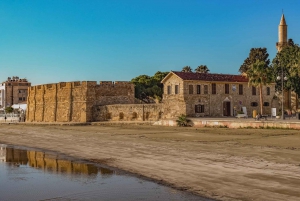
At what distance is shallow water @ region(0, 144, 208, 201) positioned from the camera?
28.7 ft

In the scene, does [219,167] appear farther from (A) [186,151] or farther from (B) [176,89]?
(B) [176,89]

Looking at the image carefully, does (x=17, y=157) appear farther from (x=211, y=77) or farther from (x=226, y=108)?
(x=226, y=108)

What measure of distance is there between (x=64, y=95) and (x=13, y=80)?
209 feet

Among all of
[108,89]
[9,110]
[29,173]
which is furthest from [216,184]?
[9,110]

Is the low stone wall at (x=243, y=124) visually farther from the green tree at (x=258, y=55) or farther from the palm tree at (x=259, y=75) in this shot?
the green tree at (x=258, y=55)

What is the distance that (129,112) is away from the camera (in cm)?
4069

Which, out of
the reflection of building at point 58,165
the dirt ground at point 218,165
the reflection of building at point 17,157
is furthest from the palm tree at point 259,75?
the reflection of building at point 58,165

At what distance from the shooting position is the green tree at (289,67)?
4425cm

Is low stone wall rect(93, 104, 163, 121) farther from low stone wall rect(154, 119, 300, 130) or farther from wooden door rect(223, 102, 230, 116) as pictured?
wooden door rect(223, 102, 230, 116)

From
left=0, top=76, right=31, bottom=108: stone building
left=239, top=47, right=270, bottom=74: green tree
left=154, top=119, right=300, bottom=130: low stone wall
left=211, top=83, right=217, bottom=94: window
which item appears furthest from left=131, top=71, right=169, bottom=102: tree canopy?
left=0, top=76, right=31, bottom=108: stone building

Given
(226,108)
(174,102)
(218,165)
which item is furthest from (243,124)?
(218,165)

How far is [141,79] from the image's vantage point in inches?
2544

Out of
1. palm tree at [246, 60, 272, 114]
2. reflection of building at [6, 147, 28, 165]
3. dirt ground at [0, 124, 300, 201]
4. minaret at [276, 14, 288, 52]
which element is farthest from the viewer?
minaret at [276, 14, 288, 52]

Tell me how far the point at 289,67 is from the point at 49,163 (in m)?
38.5
